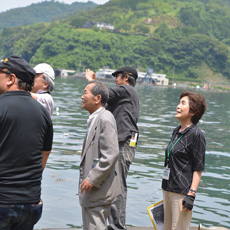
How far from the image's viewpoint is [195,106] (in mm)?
5109

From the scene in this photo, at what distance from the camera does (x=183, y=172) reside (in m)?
4.95

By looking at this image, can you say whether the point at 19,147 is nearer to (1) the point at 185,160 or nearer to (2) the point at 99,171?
(2) the point at 99,171

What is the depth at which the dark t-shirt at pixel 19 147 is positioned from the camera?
11.6 feet

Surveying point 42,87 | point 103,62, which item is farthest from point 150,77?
point 42,87

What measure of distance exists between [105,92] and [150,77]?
15882 centimetres

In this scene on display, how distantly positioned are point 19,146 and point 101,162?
1.12m

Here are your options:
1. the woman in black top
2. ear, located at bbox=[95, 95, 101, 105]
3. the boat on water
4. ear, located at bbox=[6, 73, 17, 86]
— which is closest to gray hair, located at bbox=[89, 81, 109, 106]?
ear, located at bbox=[95, 95, 101, 105]

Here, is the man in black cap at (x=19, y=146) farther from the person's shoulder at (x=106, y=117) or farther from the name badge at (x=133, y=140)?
the name badge at (x=133, y=140)

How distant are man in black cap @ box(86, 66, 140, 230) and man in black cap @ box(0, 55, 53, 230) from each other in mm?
2313

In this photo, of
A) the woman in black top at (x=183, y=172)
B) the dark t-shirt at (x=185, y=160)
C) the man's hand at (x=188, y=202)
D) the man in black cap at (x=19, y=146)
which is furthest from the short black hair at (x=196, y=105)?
the man in black cap at (x=19, y=146)

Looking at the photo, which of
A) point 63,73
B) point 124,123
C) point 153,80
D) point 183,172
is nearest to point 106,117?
point 183,172

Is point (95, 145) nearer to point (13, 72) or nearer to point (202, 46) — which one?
point (13, 72)

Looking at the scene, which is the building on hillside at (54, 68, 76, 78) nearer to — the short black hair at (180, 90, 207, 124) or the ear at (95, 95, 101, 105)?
the short black hair at (180, 90, 207, 124)

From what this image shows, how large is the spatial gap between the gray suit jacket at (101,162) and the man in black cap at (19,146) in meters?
0.89
